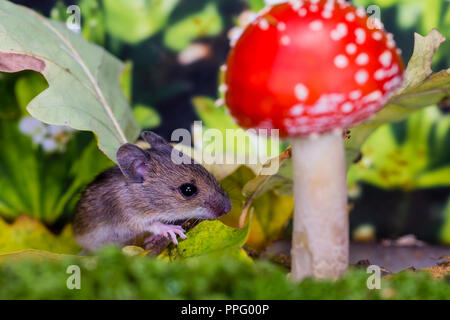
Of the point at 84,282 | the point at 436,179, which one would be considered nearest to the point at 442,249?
the point at 436,179

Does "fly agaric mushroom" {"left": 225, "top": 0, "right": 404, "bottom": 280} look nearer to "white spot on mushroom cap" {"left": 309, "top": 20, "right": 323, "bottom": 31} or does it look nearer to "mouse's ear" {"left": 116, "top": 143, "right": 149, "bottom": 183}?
"white spot on mushroom cap" {"left": 309, "top": 20, "right": 323, "bottom": 31}

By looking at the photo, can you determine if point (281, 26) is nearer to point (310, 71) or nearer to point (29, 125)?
point (310, 71)

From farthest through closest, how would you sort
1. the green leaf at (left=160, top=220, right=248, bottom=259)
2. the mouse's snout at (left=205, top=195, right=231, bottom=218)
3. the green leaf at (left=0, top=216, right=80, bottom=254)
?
the green leaf at (left=0, top=216, right=80, bottom=254) → the mouse's snout at (left=205, top=195, right=231, bottom=218) → the green leaf at (left=160, top=220, right=248, bottom=259)

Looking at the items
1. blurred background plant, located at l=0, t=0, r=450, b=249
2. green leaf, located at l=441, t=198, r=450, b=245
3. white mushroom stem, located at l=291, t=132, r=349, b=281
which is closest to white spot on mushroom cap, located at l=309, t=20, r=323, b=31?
white mushroom stem, located at l=291, t=132, r=349, b=281

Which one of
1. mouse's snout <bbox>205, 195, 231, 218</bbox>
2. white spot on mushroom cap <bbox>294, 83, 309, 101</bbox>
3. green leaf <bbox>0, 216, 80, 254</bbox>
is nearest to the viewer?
white spot on mushroom cap <bbox>294, 83, 309, 101</bbox>

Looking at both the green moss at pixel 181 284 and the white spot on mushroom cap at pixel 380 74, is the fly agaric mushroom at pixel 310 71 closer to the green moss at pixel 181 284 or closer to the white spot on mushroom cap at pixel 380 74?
the white spot on mushroom cap at pixel 380 74

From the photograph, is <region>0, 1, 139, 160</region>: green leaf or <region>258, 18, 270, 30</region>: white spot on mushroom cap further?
<region>0, 1, 139, 160</region>: green leaf

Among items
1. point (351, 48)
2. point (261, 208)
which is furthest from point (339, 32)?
point (261, 208)

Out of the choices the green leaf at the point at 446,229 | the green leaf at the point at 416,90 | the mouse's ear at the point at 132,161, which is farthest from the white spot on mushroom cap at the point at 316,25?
the green leaf at the point at 446,229
